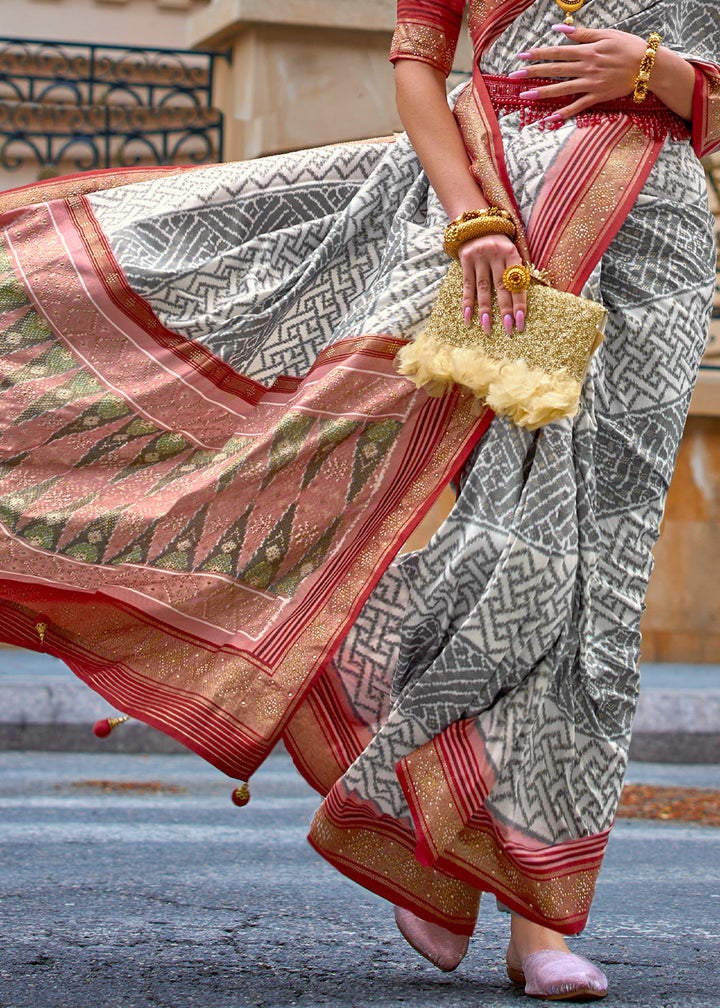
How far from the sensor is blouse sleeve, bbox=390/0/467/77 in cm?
238

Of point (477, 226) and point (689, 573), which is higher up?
point (477, 226)

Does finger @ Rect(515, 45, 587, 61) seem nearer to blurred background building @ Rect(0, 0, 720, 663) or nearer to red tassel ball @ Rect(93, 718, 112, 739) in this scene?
red tassel ball @ Rect(93, 718, 112, 739)

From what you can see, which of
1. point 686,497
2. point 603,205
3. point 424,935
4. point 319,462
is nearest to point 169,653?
point 319,462

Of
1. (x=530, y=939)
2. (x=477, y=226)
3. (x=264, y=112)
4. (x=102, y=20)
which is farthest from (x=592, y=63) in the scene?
(x=102, y=20)

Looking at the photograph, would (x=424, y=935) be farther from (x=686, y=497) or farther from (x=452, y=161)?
(x=686, y=497)

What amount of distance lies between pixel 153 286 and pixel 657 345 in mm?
851

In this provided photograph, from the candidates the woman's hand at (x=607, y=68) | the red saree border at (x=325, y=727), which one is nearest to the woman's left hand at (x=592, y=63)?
the woman's hand at (x=607, y=68)

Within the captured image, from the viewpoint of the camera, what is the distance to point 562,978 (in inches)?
87.4

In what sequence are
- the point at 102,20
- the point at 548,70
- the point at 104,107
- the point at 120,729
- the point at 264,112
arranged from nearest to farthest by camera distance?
1. the point at 548,70
2. the point at 120,729
3. the point at 264,112
4. the point at 104,107
5. the point at 102,20

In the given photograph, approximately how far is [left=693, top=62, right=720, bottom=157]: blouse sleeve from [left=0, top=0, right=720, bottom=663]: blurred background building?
15.3 ft

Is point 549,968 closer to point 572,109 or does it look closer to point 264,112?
point 572,109

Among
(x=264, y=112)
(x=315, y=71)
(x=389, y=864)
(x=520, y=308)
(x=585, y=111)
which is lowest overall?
(x=389, y=864)

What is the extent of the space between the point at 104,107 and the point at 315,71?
1.50 metres

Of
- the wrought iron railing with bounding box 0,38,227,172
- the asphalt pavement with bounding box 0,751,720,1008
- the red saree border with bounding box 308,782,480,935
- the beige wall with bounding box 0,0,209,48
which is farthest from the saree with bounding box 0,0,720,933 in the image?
the beige wall with bounding box 0,0,209,48
